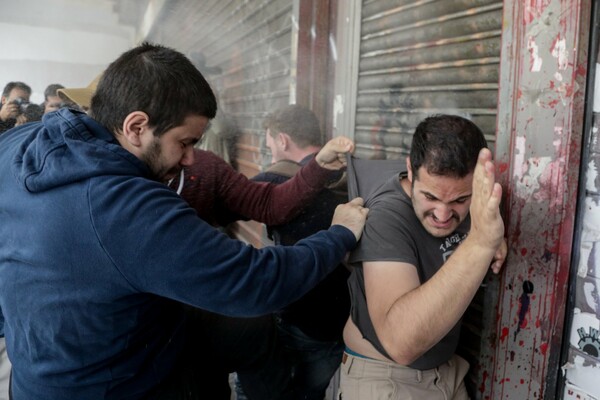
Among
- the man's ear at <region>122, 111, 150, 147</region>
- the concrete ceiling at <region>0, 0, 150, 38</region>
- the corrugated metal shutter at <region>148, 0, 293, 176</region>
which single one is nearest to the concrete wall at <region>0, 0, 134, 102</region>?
the concrete ceiling at <region>0, 0, 150, 38</region>

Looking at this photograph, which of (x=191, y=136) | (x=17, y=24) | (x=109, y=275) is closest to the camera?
(x=109, y=275)

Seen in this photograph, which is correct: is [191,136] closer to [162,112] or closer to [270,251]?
[162,112]

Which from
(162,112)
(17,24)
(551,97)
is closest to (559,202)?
(551,97)

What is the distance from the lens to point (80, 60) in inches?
433

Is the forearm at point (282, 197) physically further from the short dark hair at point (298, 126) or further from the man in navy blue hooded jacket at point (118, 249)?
the man in navy blue hooded jacket at point (118, 249)

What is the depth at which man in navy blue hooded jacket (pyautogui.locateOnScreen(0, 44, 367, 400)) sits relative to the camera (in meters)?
1.54

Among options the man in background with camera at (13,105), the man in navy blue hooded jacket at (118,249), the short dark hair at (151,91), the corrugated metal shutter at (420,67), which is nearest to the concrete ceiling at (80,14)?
Result: the man in background with camera at (13,105)

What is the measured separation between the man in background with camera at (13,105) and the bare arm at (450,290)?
5.18 meters

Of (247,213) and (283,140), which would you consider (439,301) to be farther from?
(283,140)

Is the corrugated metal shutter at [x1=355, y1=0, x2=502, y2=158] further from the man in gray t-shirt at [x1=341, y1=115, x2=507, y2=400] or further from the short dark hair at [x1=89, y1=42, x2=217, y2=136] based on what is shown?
the short dark hair at [x1=89, y1=42, x2=217, y2=136]

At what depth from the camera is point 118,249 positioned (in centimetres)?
152

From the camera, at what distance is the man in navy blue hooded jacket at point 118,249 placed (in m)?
1.54

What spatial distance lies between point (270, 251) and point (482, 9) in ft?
4.99

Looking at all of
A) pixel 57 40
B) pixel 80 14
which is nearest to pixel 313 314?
pixel 80 14
